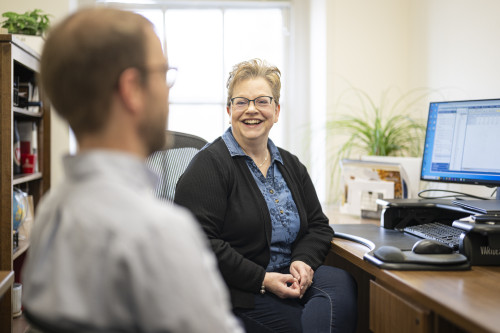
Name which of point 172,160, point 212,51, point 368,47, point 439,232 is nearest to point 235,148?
point 172,160

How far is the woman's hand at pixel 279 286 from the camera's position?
1.70 meters

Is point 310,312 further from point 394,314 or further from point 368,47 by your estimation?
point 368,47

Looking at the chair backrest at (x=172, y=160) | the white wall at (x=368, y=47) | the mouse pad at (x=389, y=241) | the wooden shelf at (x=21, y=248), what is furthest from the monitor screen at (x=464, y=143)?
the wooden shelf at (x=21, y=248)

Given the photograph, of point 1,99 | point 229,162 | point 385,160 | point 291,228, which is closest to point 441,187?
point 385,160

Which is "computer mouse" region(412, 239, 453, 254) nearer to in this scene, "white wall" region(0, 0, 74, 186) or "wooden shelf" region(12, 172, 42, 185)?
"wooden shelf" region(12, 172, 42, 185)

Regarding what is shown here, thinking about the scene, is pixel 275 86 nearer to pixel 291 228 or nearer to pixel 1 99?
pixel 291 228

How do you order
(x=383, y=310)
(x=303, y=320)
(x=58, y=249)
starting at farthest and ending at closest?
(x=303, y=320) < (x=383, y=310) < (x=58, y=249)

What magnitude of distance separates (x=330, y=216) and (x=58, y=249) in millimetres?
1943

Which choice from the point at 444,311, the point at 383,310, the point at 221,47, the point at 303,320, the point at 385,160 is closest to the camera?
the point at 444,311

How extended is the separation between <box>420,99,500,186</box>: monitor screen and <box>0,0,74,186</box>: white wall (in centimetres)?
217

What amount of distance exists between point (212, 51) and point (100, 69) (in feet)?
9.89

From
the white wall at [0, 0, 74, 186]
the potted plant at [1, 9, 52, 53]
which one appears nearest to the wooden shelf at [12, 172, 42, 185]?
the white wall at [0, 0, 74, 186]

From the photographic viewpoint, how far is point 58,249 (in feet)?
2.20

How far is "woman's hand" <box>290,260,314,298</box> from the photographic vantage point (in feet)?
5.78
